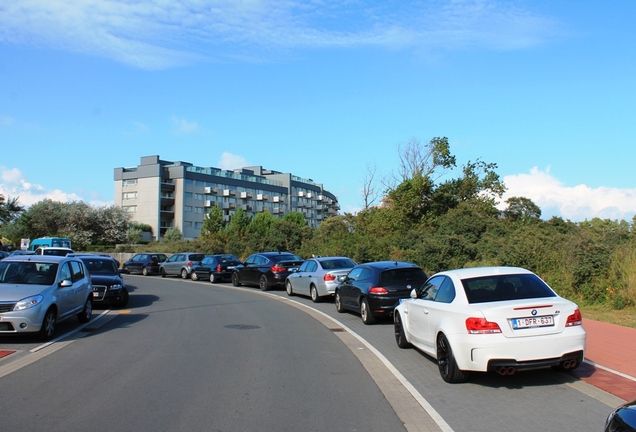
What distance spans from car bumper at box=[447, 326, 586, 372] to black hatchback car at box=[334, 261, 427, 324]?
613 cm

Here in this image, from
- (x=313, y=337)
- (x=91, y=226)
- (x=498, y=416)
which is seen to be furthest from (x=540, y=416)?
(x=91, y=226)

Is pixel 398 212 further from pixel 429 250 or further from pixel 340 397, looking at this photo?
pixel 340 397

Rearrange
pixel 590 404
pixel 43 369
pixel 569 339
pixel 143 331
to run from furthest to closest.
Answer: pixel 143 331 < pixel 43 369 < pixel 569 339 < pixel 590 404

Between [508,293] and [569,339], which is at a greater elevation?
[508,293]

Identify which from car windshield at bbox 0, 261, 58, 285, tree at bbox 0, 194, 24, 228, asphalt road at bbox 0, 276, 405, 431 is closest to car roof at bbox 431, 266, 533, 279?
asphalt road at bbox 0, 276, 405, 431

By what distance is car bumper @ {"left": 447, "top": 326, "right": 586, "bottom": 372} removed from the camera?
276 inches

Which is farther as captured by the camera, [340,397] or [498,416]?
[340,397]

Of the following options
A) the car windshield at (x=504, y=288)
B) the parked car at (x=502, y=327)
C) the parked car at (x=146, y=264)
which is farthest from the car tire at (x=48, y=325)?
the parked car at (x=146, y=264)

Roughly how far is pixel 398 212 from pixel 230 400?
3465cm

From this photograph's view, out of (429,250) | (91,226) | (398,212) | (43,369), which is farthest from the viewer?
(91,226)

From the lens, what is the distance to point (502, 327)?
7109 mm

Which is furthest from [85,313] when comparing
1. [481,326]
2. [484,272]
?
[481,326]

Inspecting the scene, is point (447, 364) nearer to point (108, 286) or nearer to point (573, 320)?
point (573, 320)

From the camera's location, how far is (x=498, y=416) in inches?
242
